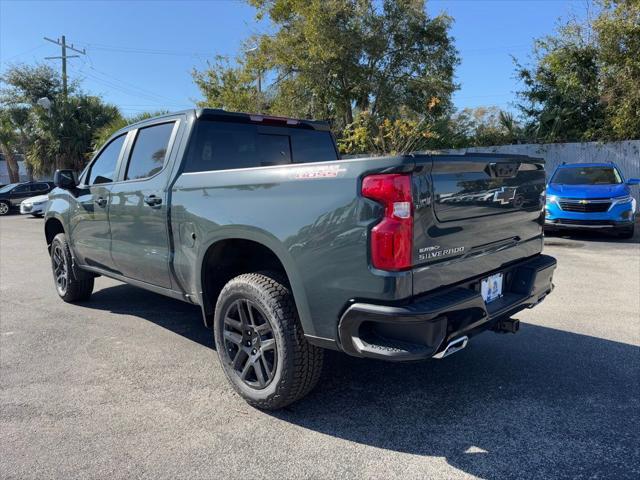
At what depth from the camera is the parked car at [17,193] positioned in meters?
22.5

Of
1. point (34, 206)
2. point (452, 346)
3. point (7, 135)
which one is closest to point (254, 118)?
point (452, 346)

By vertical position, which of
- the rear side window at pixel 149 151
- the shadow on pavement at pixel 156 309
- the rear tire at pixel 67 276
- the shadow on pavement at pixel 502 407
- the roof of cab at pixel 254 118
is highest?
the roof of cab at pixel 254 118

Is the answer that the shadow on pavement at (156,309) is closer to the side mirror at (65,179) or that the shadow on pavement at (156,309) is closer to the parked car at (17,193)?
the side mirror at (65,179)

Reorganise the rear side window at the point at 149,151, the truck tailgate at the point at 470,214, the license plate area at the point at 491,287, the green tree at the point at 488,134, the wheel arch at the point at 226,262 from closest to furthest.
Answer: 1. the truck tailgate at the point at 470,214
2. the license plate area at the point at 491,287
3. the wheel arch at the point at 226,262
4. the rear side window at the point at 149,151
5. the green tree at the point at 488,134

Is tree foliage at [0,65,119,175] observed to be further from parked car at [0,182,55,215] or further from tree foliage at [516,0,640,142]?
tree foliage at [516,0,640,142]

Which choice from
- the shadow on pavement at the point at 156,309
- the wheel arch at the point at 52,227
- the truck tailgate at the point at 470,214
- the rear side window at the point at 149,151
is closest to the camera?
the truck tailgate at the point at 470,214

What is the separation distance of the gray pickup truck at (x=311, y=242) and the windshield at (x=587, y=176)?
26.7ft

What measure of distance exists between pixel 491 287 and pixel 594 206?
801 centimetres

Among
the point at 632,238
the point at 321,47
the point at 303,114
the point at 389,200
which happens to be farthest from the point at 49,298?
the point at 303,114

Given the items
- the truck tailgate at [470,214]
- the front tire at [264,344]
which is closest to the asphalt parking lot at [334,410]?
the front tire at [264,344]

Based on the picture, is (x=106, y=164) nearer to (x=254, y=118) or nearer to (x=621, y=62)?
(x=254, y=118)

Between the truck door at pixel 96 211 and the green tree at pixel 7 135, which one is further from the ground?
the green tree at pixel 7 135

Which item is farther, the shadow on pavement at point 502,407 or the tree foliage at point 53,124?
the tree foliage at point 53,124

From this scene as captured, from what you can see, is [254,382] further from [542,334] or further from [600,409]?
[542,334]
